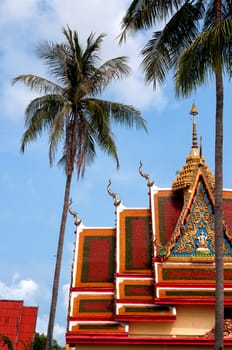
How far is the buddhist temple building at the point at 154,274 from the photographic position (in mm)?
18031

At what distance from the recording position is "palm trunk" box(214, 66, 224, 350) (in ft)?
36.7

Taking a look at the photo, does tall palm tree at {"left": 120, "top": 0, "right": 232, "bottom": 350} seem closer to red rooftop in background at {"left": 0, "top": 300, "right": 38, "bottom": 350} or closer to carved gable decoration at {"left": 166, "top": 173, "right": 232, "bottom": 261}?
carved gable decoration at {"left": 166, "top": 173, "right": 232, "bottom": 261}

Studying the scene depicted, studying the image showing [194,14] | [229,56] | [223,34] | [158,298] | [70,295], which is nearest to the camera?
[223,34]

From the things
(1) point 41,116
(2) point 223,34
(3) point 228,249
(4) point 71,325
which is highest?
(1) point 41,116

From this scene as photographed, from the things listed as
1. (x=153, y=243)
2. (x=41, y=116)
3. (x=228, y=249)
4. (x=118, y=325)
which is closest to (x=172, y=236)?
(x=153, y=243)

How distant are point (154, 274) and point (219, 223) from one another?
24.1 feet

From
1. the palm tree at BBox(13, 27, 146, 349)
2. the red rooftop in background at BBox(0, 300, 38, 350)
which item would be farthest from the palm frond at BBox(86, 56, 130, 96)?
the red rooftop in background at BBox(0, 300, 38, 350)

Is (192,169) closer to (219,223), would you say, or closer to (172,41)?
(172,41)

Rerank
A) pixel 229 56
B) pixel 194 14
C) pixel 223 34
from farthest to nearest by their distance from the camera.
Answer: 1. pixel 194 14
2. pixel 229 56
3. pixel 223 34

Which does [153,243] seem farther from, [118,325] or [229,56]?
[229,56]

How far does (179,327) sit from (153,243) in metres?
2.99

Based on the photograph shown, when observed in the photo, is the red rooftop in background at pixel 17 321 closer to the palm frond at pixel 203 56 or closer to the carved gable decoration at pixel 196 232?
the carved gable decoration at pixel 196 232

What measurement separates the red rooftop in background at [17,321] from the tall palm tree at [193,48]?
19.1m

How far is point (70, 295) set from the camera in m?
19.3
